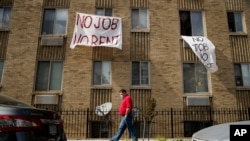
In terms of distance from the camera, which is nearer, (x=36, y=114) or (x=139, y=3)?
(x=36, y=114)

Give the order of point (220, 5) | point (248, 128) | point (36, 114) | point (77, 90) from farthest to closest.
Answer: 1. point (220, 5)
2. point (77, 90)
3. point (36, 114)
4. point (248, 128)

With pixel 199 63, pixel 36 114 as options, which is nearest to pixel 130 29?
pixel 199 63

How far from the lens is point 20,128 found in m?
3.82

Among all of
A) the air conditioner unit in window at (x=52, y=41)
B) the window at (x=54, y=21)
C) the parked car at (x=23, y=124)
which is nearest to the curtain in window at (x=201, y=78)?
the air conditioner unit in window at (x=52, y=41)

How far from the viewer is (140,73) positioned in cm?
1410

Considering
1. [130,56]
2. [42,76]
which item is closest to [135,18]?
[130,56]

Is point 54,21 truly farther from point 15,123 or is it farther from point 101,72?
point 15,123

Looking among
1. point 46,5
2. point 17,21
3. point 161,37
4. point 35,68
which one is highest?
point 46,5

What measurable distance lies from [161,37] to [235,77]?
479cm

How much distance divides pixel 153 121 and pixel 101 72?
385 cm

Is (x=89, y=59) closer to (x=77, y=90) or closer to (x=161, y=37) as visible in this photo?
(x=77, y=90)

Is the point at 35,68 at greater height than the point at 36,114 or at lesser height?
greater

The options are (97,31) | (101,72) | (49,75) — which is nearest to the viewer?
(97,31)

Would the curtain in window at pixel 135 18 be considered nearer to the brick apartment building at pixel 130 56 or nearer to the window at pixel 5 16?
the brick apartment building at pixel 130 56
